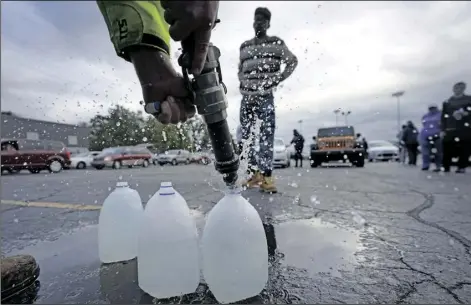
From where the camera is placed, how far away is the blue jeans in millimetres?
7656

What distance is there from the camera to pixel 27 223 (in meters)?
2.51

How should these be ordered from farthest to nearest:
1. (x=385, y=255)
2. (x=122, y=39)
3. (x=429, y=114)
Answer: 1. (x=429, y=114)
2. (x=385, y=255)
3. (x=122, y=39)

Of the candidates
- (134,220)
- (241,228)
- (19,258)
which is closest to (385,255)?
(241,228)

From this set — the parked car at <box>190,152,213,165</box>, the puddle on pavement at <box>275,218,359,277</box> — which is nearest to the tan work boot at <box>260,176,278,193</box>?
the parked car at <box>190,152,213,165</box>

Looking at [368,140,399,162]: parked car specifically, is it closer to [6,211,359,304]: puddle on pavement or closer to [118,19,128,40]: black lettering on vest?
[6,211,359,304]: puddle on pavement

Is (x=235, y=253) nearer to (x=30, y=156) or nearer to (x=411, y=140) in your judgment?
(x=411, y=140)

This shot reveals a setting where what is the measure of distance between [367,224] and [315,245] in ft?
2.00

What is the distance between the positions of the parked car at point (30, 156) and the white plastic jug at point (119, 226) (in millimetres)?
12635

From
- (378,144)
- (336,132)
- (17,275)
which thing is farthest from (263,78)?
(378,144)

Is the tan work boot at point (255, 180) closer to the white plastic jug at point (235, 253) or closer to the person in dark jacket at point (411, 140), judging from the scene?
the white plastic jug at point (235, 253)

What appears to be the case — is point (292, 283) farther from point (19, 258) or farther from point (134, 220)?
point (19, 258)

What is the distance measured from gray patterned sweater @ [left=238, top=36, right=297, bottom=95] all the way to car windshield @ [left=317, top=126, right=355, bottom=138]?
10.1 metres

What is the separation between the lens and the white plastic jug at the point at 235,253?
3.68 feet

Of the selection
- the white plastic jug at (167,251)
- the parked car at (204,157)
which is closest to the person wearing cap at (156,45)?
the white plastic jug at (167,251)
